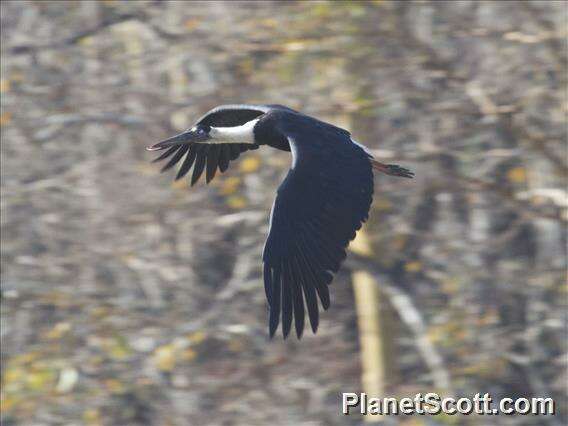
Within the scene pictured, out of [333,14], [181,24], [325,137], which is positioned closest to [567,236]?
[333,14]

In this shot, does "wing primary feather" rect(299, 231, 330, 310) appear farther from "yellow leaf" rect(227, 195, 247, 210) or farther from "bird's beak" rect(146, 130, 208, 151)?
"yellow leaf" rect(227, 195, 247, 210)

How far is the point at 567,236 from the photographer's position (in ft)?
28.6

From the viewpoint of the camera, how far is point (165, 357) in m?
8.52

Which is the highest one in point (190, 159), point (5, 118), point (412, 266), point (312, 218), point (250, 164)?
point (312, 218)

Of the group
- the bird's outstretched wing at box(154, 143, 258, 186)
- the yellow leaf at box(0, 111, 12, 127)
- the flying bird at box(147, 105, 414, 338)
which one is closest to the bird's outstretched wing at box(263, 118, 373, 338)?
the flying bird at box(147, 105, 414, 338)

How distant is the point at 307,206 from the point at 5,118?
336cm

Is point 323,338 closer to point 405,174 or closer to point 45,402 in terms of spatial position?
point 45,402

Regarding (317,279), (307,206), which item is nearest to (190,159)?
(307,206)

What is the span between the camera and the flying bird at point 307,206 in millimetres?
5438

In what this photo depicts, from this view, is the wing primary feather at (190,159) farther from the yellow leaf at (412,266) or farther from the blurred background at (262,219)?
the yellow leaf at (412,266)

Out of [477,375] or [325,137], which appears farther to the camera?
[477,375]

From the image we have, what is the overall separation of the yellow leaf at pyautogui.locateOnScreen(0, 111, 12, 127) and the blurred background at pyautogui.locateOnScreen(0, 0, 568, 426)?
2 cm

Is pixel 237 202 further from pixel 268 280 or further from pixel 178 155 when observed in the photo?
pixel 268 280

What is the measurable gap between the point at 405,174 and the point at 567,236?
2.63 metres
